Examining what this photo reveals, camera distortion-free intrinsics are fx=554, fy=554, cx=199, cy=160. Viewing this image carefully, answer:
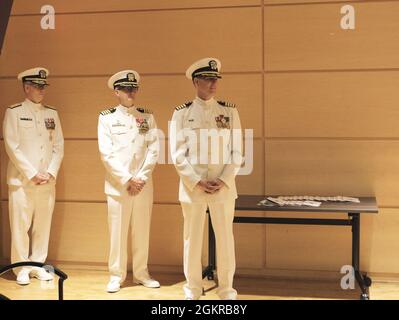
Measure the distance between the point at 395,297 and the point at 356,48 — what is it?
6.62 feet

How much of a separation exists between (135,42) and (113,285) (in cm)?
215

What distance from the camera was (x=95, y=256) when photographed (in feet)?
17.0

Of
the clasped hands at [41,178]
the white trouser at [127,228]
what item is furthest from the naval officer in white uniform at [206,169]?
the clasped hands at [41,178]

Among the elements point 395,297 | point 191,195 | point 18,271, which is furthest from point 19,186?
point 395,297

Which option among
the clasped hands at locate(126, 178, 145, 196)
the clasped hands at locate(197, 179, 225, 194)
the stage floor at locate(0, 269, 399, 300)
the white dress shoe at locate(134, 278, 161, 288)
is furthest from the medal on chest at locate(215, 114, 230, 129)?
the white dress shoe at locate(134, 278, 161, 288)

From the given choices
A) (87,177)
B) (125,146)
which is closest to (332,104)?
(125,146)

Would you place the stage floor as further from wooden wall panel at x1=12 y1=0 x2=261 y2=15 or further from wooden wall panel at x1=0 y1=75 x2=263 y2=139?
wooden wall panel at x1=12 y1=0 x2=261 y2=15

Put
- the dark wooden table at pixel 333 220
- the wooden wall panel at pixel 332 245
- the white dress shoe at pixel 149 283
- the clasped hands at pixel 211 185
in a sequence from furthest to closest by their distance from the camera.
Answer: the wooden wall panel at pixel 332 245
the white dress shoe at pixel 149 283
the dark wooden table at pixel 333 220
the clasped hands at pixel 211 185

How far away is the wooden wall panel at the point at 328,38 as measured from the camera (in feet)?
14.9

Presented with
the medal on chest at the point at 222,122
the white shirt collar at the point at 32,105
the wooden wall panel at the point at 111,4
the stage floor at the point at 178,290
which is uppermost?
the wooden wall panel at the point at 111,4

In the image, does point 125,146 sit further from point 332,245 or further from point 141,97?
point 332,245

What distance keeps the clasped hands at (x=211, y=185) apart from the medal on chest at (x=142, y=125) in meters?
0.87

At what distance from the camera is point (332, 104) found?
184 inches

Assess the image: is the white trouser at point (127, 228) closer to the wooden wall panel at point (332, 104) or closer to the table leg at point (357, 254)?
the wooden wall panel at point (332, 104)
